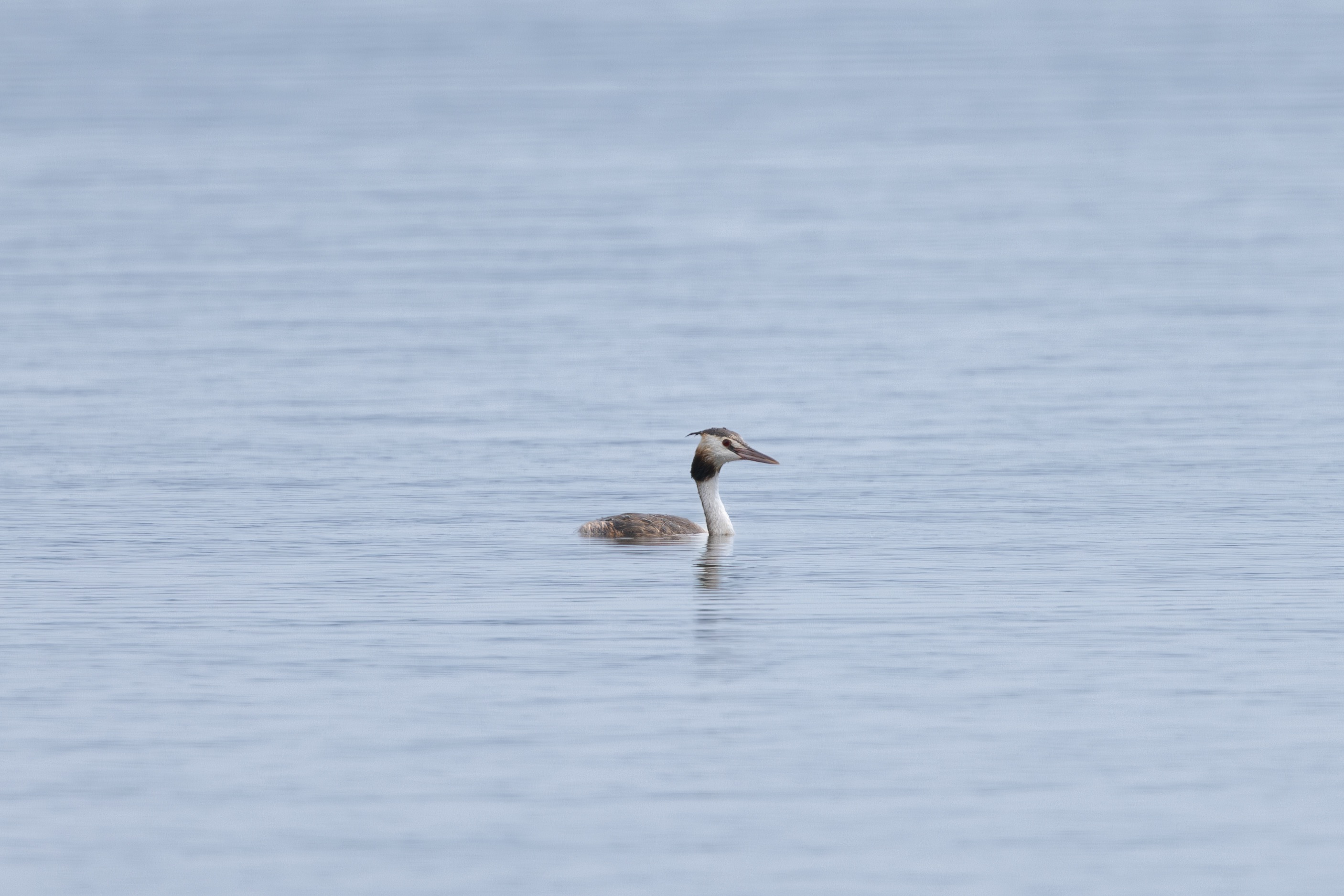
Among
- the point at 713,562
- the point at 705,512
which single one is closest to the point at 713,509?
the point at 705,512

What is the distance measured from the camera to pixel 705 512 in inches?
803

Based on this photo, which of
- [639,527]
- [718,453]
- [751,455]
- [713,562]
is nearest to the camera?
[713,562]

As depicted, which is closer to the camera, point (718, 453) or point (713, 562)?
point (713, 562)

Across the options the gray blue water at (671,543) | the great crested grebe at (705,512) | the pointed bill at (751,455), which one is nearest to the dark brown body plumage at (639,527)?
the great crested grebe at (705,512)

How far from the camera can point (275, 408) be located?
26.4m

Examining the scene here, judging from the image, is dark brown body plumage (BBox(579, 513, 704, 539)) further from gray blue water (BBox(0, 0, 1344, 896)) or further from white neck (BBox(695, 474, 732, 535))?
white neck (BBox(695, 474, 732, 535))

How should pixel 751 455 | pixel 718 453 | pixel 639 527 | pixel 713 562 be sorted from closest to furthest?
pixel 713 562
pixel 639 527
pixel 751 455
pixel 718 453

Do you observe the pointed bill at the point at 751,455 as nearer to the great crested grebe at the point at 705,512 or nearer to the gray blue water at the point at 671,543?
the great crested grebe at the point at 705,512

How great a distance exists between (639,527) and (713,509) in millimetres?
535

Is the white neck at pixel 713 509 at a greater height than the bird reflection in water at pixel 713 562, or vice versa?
the white neck at pixel 713 509

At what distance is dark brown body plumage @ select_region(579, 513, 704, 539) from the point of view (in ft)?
66.2

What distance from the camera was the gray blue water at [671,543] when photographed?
1270 centimetres

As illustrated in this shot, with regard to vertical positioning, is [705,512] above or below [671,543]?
above

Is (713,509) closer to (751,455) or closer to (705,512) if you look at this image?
(705,512)
